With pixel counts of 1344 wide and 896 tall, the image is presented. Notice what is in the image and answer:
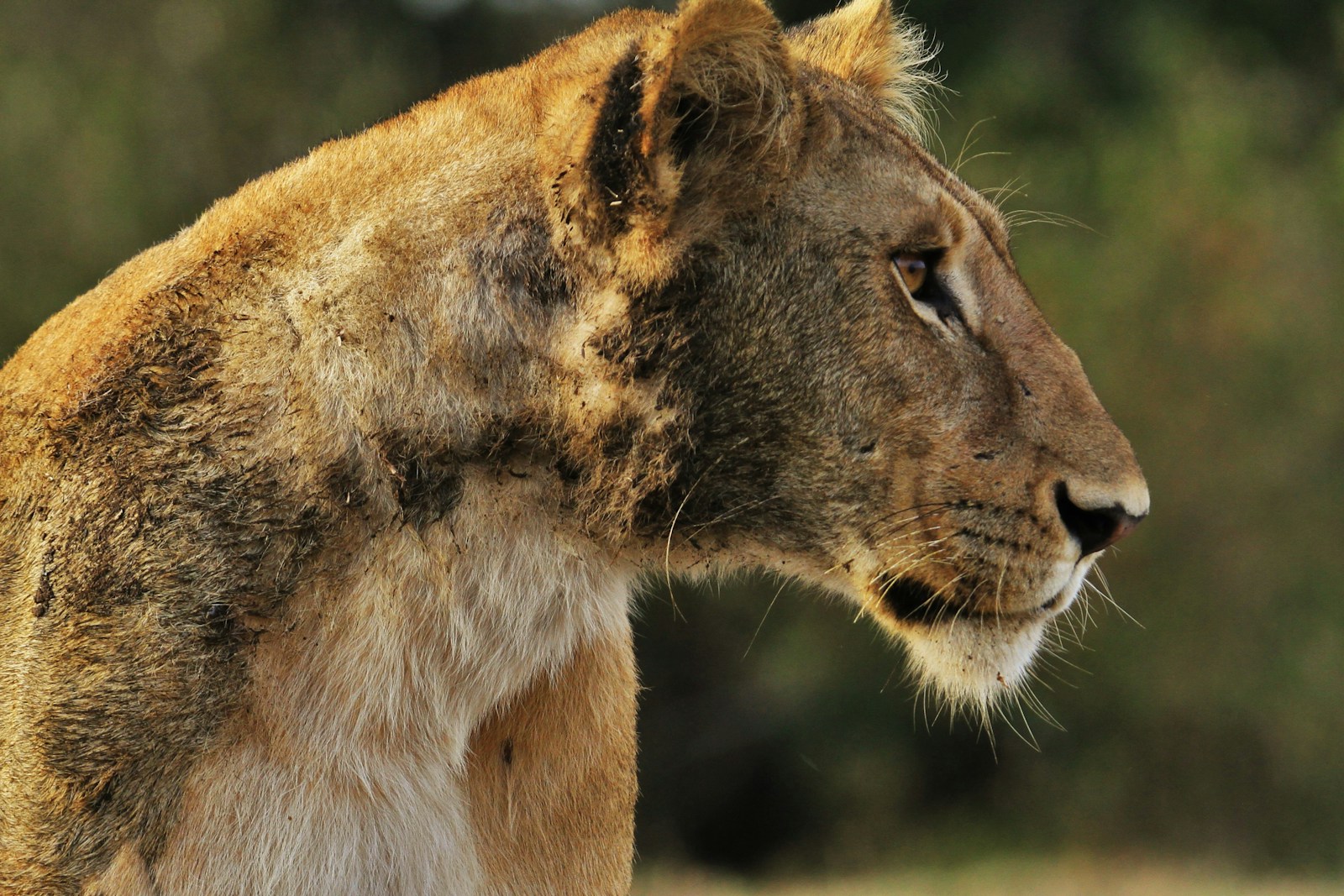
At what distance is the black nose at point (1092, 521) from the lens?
129 inches

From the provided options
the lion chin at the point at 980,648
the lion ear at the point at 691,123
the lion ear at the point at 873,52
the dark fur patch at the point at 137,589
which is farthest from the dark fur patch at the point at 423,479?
the lion ear at the point at 873,52

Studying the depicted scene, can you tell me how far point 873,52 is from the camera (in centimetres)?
415

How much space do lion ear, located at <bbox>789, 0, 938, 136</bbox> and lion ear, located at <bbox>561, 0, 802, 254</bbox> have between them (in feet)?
2.78

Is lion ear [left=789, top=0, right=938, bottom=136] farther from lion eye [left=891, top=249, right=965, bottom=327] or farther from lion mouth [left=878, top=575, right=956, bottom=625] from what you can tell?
lion mouth [left=878, top=575, right=956, bottom=625]

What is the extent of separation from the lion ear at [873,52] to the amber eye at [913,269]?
0.78 m

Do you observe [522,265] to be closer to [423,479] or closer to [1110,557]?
[423,479]

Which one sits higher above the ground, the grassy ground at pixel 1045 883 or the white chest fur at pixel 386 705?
the white chest fur at pixel 386 705

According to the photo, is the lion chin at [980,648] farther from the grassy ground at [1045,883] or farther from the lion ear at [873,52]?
the grassy ground at [1045,883]

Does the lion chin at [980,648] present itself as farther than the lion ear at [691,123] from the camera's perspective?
Yes

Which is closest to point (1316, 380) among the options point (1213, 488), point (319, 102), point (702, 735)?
point (1213, 488)

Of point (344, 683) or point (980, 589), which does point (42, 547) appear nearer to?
point (344, 683)

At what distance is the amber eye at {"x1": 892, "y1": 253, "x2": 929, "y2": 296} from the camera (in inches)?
130

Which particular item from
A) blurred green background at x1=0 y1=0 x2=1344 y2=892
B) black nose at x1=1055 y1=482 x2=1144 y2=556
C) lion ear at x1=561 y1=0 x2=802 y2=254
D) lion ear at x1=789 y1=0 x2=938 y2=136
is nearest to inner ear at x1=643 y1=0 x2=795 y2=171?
lion ear at x1=561 y1=0 x2=802 y2=254

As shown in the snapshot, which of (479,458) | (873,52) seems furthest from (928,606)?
(873,52)
